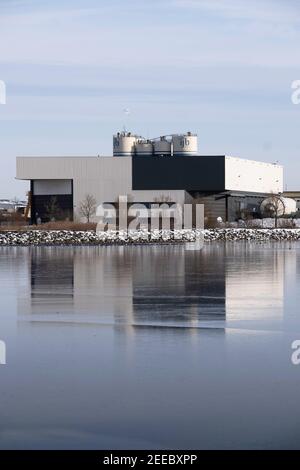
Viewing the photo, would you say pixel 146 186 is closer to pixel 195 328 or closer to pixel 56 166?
pixel 56 166

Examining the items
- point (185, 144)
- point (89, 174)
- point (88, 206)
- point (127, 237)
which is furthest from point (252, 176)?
point (127, 237)

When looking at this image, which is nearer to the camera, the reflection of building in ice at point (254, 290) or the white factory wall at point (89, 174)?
the reflection of building in ice at point (254, 290)

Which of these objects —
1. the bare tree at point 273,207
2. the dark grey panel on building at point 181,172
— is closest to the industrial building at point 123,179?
the dark grey panel on building at point 181,172

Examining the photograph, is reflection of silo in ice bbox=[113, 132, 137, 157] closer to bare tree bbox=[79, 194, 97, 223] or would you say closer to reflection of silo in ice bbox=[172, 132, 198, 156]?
reflection of silo in ice bbox=[172, 132, 198, 156]

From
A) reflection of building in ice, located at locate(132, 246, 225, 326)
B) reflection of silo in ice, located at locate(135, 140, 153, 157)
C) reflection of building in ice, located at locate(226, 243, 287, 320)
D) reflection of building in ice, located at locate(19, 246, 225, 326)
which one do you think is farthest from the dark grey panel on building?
reflection of building in ice, located at locate(19, 246, 225, 326)

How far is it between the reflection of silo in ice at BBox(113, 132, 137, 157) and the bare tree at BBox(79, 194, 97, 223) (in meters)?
8.70

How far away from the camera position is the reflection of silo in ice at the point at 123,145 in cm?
8756

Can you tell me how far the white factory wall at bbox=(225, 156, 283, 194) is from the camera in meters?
84.2

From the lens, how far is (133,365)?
10.4 metres

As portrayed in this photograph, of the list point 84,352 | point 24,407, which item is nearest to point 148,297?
point 84,352

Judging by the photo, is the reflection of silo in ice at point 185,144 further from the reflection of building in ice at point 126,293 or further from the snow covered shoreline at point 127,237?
the reflection of building in ice at point 126,293

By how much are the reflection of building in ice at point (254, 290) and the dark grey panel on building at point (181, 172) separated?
51196 mm

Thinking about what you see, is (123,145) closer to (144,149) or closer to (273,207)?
(144,149)

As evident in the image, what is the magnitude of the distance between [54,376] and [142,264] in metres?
20.7
